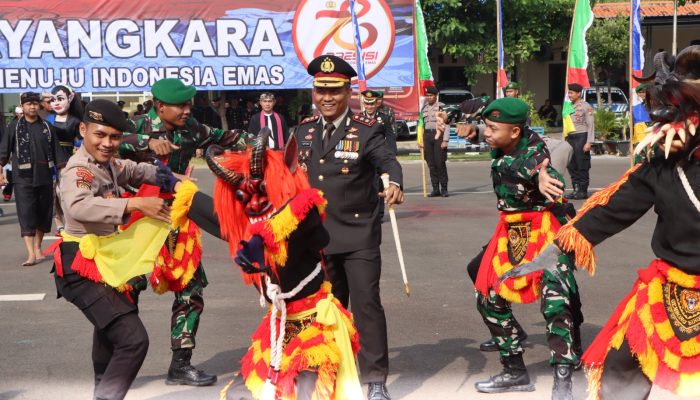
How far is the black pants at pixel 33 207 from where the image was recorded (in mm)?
11523

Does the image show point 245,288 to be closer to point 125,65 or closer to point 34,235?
point 34,235

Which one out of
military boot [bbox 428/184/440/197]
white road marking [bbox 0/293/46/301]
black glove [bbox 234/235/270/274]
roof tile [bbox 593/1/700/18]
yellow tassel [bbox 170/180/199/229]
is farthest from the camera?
roof tile [bbox 593/1/700/18]

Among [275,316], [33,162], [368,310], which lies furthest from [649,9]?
[275,316]

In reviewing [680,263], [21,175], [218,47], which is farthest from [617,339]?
[218,47]

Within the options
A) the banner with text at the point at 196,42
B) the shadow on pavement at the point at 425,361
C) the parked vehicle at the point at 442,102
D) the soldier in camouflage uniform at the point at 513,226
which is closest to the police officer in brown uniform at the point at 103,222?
the shadow on pavement at the point at 425,361

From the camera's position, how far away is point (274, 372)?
14.5 ft

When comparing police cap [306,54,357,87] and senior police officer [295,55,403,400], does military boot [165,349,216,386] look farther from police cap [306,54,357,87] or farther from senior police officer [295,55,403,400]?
police cap [306,54,357,87]

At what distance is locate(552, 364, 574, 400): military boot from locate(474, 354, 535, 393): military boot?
663 mm

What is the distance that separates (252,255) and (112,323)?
1.40m

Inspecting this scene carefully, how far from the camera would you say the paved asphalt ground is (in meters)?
6.57

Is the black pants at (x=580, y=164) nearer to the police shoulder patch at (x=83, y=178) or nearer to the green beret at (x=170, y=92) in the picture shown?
the green beret at (x=170, y=92)

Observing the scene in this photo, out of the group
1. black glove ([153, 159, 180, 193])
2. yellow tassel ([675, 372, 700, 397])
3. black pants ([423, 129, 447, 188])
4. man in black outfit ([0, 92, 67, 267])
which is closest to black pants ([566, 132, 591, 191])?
black pants ([423, 129, 447, 188])

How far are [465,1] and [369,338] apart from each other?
3044 centimetres

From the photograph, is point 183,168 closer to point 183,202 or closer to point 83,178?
point 83,178
